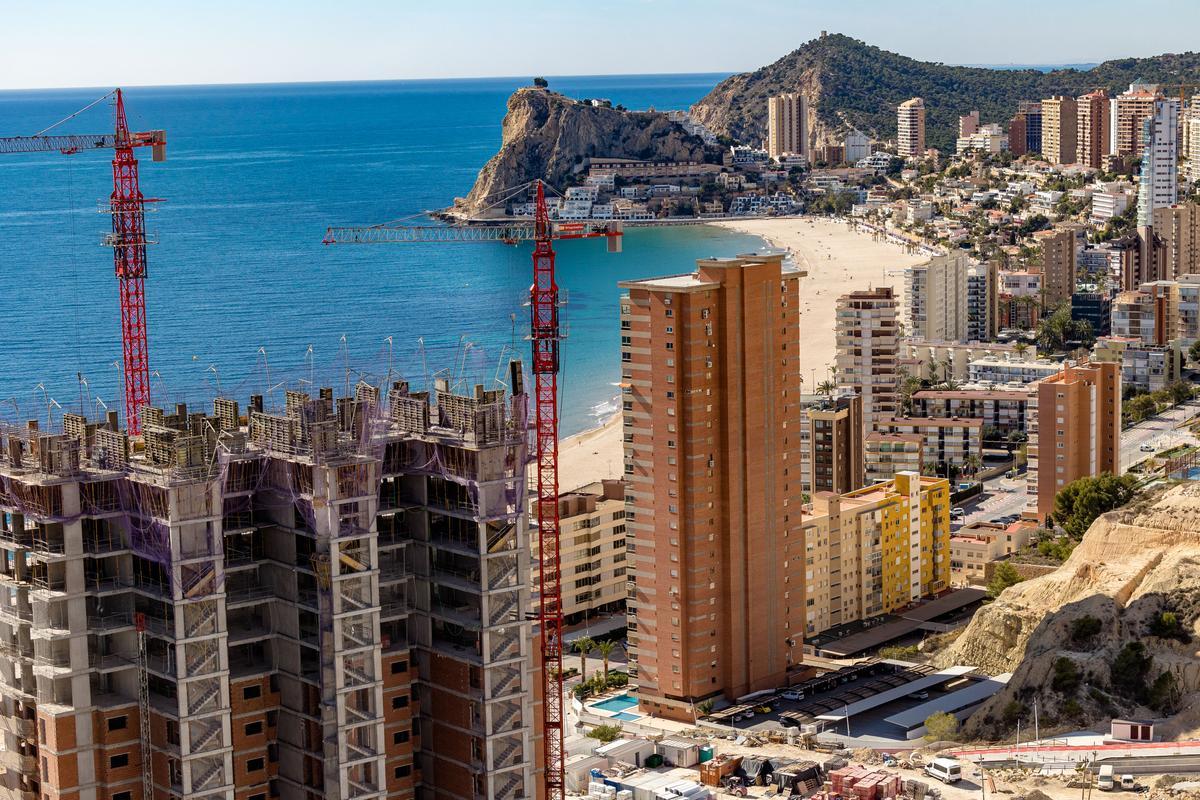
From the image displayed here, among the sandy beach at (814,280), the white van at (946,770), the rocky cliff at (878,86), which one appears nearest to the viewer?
the white van at (946,770)

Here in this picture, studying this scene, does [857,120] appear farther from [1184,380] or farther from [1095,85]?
[1184,380]

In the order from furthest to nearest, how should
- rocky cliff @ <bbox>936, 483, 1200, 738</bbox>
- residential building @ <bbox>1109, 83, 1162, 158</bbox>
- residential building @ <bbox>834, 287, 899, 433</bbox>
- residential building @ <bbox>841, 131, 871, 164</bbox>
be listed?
residential building @ <bbox>841, 131, 871, 164</bbox>, residential building @ <bbox>1109, 83, 1162, 158</bbox>, residential building @ <bbox>834, 287, 899, 433</bbox>, rocky cliff @ <bbox>936, 483, 1200, 738</bbox>

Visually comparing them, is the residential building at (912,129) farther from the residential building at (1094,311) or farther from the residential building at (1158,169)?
the residential building at (1094,311)

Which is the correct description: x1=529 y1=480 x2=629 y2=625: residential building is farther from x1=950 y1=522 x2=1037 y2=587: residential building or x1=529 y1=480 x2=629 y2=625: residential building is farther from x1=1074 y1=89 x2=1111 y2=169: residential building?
x1=1074 y1=89 x2=1111 y2=169: residential building

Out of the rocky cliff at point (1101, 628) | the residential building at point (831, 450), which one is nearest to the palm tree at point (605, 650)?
the rocky cliff at point (1101, 628)

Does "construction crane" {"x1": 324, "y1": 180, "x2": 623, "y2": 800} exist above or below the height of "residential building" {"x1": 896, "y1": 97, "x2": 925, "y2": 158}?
below

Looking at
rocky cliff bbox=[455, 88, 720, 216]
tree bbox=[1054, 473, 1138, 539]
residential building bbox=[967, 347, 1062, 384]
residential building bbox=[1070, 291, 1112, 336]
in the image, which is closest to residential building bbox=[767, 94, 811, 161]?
rocky cliff bbox=[455, 88, 720, 216]
